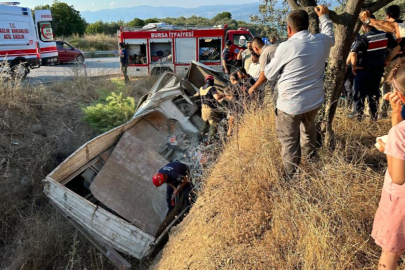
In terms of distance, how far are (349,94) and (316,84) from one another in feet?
9.20

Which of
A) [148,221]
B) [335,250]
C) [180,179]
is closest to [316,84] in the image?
[335,250]

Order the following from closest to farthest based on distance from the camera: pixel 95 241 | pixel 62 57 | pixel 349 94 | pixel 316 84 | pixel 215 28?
pixel 316 84 < pixel 95 241 < pixel 349 94 < pixel 215 28 < pixel 62 57

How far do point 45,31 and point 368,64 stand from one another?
46.9 feet

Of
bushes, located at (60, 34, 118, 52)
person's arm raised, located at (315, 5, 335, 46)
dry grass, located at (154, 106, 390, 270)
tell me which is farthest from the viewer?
bushes, located at (60, 34, 118, 52)

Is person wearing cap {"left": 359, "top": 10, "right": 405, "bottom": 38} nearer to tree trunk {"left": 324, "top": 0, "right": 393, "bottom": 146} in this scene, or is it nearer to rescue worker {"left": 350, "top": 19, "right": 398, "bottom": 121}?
rescue worker {"left": 350, "top": 19, "right": 398, "bottom": 121}

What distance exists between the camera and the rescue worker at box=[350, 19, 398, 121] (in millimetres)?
4305

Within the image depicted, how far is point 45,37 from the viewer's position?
14047mm

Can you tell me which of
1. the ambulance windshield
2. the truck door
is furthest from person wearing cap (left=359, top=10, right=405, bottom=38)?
the ambulance windshield

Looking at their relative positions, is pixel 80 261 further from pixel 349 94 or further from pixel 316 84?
pixel 349 94

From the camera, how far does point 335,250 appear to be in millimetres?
2066

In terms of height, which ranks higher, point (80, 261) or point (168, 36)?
point (168, 36)

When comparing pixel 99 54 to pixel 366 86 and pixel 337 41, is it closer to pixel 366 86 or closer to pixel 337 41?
pixel 366 86

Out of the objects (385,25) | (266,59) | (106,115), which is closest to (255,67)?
(266,59)

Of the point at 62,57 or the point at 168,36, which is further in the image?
the point at 62,57
